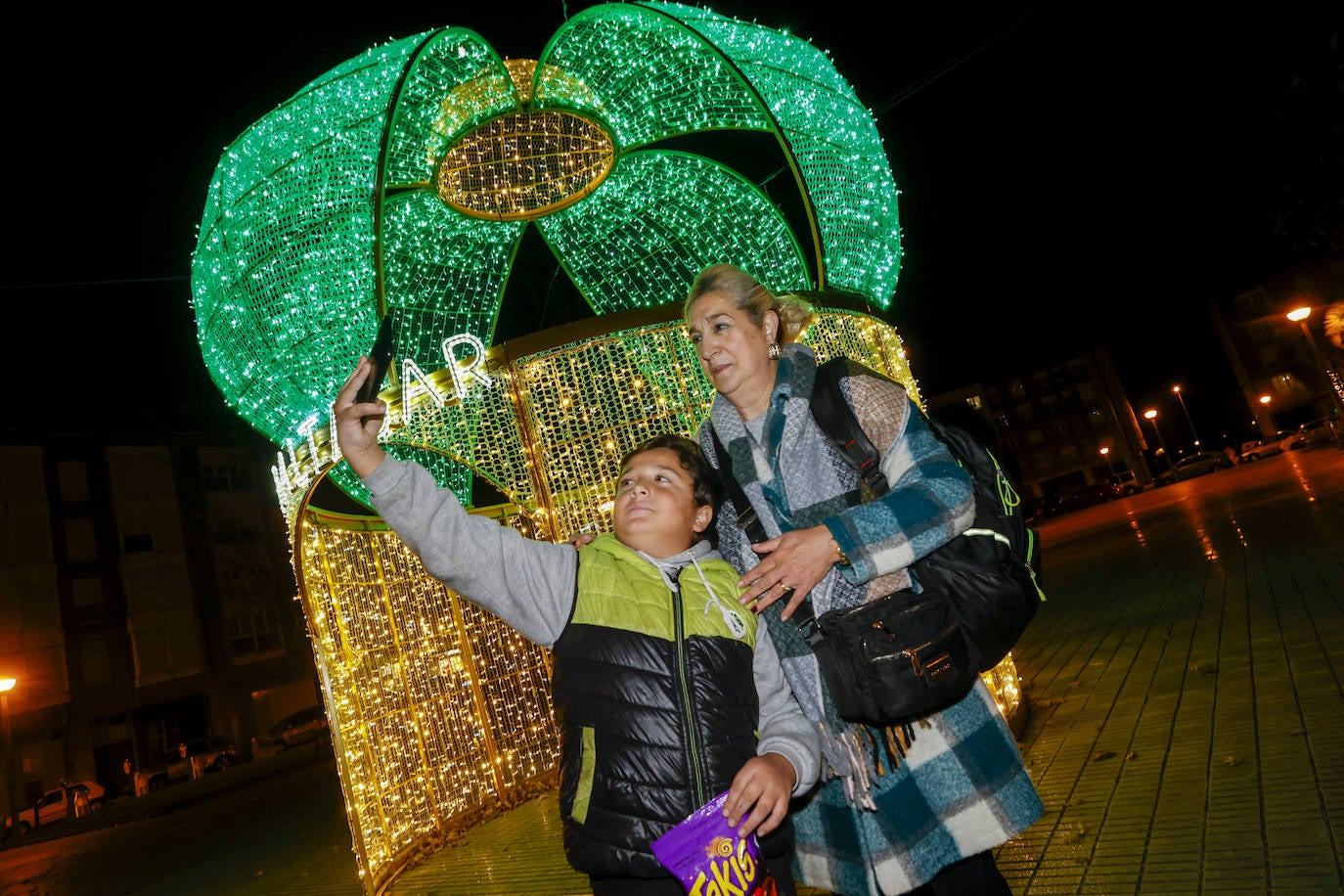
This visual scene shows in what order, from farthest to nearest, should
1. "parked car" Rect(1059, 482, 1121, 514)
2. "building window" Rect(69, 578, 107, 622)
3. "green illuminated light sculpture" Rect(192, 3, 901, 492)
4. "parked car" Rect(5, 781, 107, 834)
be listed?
"parked car" Rect(1059, 482, 1121, 514) → "building window" Rect(69, 578, 107, 622) → "parked car" Rect(5, 781, 107, 834) → "green illuminated light sculpture" Rect(192, 3, 901, 492)

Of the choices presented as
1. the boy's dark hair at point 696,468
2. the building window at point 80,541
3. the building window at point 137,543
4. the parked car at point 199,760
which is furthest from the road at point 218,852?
the building window at point 137,543

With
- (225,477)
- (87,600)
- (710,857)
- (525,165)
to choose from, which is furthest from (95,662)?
(710,857)

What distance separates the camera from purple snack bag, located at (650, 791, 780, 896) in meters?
1.49

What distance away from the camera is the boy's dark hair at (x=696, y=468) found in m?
2.08

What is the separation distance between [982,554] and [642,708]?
2.75 ft

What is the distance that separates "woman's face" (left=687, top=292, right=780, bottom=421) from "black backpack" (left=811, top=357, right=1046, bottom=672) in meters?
0.25

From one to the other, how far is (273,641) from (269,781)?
18.3 m

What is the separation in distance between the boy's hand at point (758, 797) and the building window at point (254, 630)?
35.0 m

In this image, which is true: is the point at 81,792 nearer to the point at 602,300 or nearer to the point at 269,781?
the point at 269,781

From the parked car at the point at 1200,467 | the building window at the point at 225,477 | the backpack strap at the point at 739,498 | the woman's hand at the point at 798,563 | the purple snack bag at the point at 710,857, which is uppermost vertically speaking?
the building window at the point at 225,477

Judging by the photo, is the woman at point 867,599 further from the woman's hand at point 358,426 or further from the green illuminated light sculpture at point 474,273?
the green illuminated light sculpture at point 474,273

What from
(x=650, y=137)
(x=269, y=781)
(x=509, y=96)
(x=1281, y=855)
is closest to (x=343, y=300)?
(x=509, y=96)

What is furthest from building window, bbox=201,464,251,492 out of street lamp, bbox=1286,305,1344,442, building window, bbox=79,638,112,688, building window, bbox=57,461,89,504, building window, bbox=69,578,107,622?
street lamp, bbox=1286,305,1344,442

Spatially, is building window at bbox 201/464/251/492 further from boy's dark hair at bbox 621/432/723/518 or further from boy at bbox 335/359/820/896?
boy at bbox 335/359/820/896
